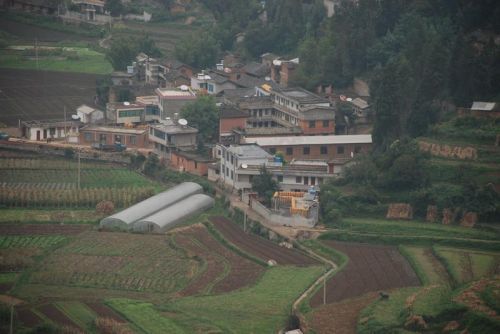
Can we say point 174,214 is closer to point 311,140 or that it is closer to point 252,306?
point 311,140

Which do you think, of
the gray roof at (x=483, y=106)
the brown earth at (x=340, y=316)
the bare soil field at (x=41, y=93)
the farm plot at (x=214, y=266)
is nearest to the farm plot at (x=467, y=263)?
the brown earth at (x=340, y=316)

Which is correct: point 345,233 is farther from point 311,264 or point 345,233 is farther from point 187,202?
point 187,202

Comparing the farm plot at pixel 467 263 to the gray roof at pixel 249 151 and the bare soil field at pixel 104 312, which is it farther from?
the bare soil field at pixel 104 312

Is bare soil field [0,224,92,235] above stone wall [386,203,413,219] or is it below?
below

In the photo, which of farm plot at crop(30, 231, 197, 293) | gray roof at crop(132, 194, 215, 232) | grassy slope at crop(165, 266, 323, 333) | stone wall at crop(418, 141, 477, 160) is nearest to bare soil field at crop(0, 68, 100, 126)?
gray roof at crop(132, 194, 215, 232)

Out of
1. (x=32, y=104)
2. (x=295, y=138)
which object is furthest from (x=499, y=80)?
(x=32, y=104)

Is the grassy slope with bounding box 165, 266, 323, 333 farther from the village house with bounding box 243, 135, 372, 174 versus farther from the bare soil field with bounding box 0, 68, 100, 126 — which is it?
the bare soil field with bounding box 0, 68, 100, 126
